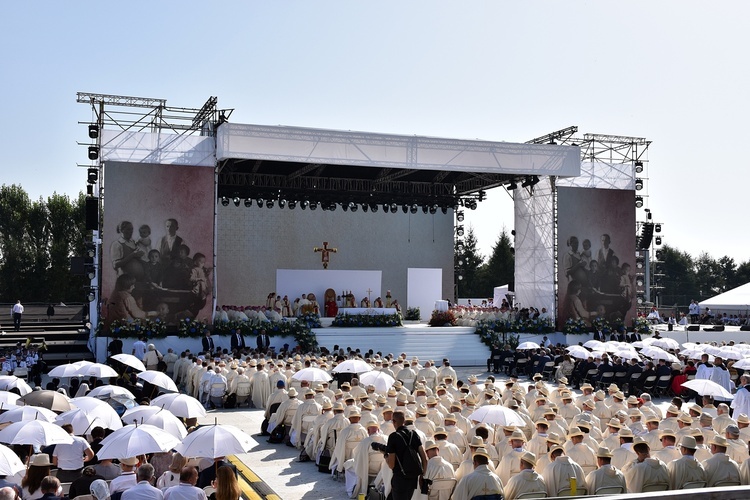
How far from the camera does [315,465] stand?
14.1 meters

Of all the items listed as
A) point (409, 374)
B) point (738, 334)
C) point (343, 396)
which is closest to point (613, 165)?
point (738, 334)

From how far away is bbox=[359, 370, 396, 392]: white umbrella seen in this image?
17.4 meters

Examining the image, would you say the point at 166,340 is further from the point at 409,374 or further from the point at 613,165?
the point at 613,165

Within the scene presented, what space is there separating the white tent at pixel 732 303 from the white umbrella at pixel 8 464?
49.5 meters

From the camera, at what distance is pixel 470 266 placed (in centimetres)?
6781

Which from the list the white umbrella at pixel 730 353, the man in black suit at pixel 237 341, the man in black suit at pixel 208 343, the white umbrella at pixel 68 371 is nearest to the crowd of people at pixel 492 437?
the white umbrella at pixel 68 371

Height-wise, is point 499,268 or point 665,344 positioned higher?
point 499,268

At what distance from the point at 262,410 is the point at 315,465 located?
6569 millimetres

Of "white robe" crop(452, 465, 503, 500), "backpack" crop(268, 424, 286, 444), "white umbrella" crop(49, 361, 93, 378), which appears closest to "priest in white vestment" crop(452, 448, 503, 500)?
"white robe" crop(452, 465, 503, 500)

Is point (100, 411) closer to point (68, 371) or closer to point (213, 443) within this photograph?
point (213, 443)

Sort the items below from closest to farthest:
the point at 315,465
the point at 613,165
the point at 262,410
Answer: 1. the point at 315,465
2. the point at 262,410
3. the point at 613,165

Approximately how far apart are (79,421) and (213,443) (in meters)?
2.96

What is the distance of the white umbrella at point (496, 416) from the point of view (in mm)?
12062

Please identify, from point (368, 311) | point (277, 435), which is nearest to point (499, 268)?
point (368, 311)
